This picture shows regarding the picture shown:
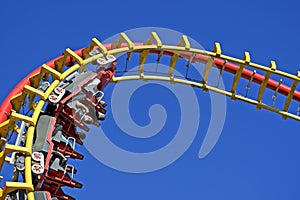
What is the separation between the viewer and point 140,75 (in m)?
14.4

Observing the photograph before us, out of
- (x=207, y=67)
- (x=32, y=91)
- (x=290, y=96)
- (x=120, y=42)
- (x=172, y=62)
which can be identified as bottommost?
(x=32, y=91)

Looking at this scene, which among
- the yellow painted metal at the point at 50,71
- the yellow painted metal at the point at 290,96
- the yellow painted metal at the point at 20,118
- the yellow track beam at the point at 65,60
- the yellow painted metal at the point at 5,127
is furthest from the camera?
the yellow painted metal at the point at 290,96

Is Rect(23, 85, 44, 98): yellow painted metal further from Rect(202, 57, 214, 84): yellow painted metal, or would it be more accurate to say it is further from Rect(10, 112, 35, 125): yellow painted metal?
Rect(202, 57, 214, 84): yellow painted metal

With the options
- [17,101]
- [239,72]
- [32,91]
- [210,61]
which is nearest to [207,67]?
[210,61]

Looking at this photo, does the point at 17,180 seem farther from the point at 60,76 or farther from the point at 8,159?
the point at 60,76

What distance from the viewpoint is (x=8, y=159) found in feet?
39.1

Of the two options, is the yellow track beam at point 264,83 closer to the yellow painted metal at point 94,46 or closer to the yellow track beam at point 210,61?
the yellow track beam at point 210,61

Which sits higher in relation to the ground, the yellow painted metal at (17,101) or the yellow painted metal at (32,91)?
the yellow painted metal at (32,91)

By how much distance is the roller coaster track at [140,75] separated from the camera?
1229 centimetres

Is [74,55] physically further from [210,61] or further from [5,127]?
[210,61]

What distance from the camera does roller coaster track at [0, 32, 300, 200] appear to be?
12.3 meters

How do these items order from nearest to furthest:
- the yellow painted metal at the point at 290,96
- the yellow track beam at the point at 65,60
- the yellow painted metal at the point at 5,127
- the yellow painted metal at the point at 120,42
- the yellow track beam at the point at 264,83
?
the yellow painted metal at the point at 5,127
the yellow track beam at the point at 65,60
the yellow painted metal at the point at 120,42
the yellow track beam at the point at 264,83
the yellow painted metal at the point at 290,96

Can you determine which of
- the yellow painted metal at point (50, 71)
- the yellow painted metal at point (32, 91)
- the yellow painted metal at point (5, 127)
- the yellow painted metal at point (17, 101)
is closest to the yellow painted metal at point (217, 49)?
the yellow painted metal at point (50, 71)

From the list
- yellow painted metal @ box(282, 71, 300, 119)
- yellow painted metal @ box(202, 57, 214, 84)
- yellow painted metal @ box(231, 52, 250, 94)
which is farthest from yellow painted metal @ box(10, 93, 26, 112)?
yellow painted metal @ box(282, 71, 300, 119)
